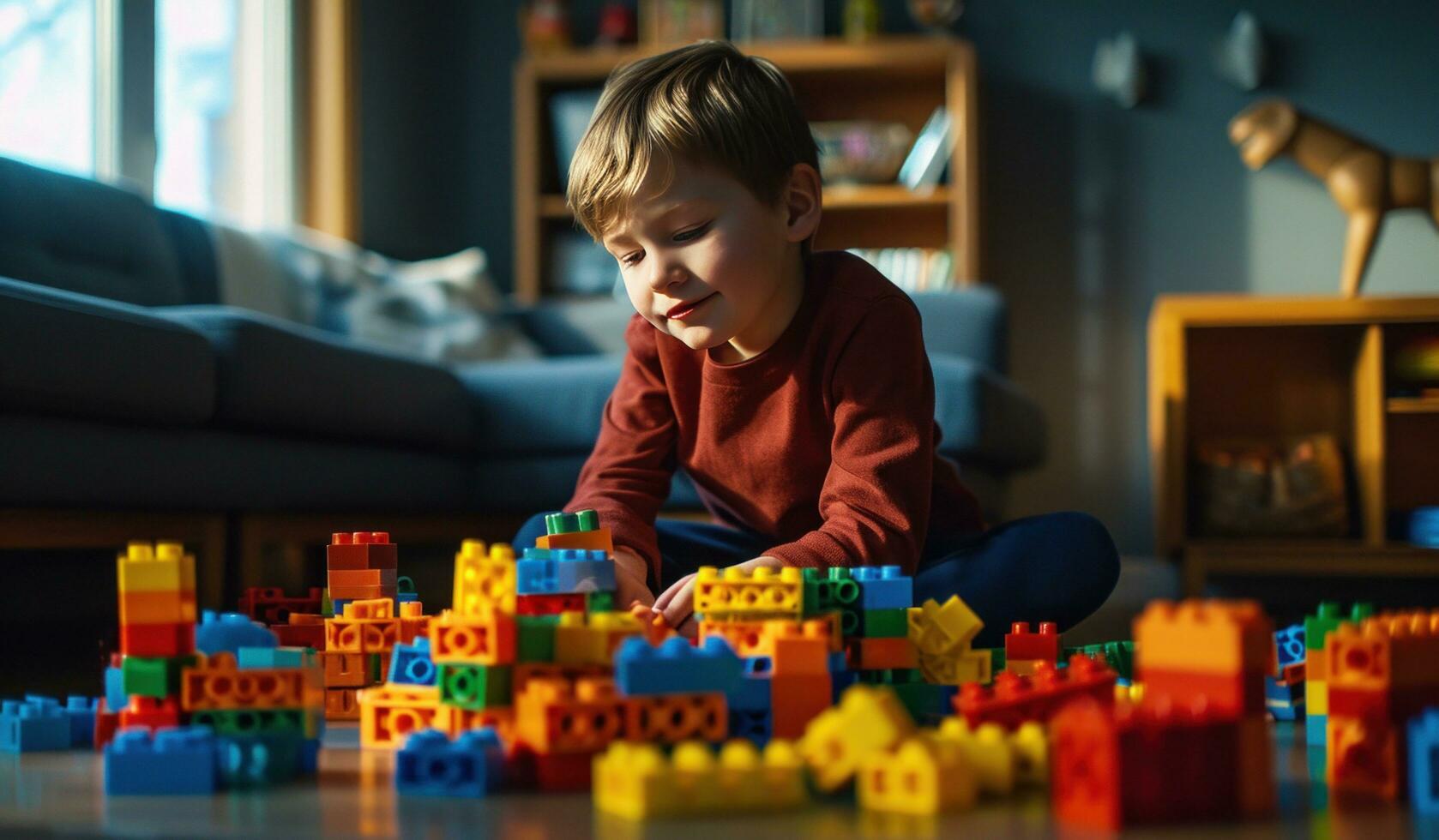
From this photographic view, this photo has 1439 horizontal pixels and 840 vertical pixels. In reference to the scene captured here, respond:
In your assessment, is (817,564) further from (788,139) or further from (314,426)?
(314,426)

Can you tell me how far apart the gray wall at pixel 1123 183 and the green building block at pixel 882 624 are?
290cm

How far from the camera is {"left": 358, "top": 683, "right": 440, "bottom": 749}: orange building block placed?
2.51 feet

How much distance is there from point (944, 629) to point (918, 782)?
0.28 meters

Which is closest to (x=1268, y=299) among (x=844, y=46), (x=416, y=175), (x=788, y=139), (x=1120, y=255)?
(x=1120, y=255)

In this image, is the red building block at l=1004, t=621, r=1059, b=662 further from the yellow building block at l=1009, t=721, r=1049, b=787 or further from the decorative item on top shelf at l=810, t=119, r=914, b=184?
the decorative item on top shelf at l=810, t=119, r=914, b=184

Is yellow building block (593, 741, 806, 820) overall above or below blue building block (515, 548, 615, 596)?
below

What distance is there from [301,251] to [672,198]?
177cm

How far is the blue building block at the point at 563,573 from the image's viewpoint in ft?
2.49

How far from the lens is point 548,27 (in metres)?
3.60

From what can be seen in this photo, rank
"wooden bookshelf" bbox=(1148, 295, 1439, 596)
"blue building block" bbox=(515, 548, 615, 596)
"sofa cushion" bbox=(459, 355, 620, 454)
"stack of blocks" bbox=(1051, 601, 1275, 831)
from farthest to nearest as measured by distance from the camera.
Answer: "wooden bookshelf" bbox=(1148, 295, 1439, 596), "sofa cushion" bbox=(459, 355, 620, 454), "blue building block" bbox=(515, 548, 615, 596), "stack of blocks" bbox=(1051, 601, 1275, 831)

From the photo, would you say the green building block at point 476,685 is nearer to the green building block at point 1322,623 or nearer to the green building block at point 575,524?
the green building block at point 575,524

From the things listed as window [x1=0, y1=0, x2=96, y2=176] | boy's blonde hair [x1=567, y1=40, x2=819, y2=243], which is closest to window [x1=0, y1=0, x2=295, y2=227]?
window [x1=0, y1=0, x2=96, y2=176]

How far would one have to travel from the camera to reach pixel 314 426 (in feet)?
6.45

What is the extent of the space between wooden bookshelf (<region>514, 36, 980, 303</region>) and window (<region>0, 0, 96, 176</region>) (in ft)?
3.56
